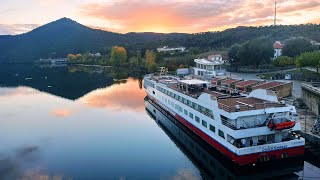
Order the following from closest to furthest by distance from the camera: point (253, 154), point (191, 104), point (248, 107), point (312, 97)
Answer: point (253, 154) < point (248, 107) < point (191, 104) < point (312, 97)

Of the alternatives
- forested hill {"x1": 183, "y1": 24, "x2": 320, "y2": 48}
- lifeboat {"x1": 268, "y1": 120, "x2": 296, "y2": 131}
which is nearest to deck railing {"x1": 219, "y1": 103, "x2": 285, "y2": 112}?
lifeboat {"x1": 268, "y1": 120, "x2": 296, "y2": 131}

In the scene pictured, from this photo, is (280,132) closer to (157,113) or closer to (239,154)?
(239,154)

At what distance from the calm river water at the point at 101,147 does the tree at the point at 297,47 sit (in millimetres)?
34950

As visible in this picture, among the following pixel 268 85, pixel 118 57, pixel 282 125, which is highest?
pixel 118 57

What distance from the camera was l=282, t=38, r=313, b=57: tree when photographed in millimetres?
62781

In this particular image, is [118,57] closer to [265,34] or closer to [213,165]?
[265,34]

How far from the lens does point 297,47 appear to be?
6369 centimetres

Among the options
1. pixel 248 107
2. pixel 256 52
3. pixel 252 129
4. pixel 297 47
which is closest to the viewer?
pixel 252 129

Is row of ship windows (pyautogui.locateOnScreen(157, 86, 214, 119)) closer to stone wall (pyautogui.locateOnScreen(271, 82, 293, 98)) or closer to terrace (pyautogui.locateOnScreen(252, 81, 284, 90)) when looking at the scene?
terrace (pyautogui.locateOnScreen(252, 81, 284, 90))

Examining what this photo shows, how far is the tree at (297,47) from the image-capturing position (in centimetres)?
6278

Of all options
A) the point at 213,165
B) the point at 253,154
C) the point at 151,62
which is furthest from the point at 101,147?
the point at 151,62

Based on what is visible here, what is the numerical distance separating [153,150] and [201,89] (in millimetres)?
10208

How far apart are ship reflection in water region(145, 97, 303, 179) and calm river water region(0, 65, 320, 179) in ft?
0.21

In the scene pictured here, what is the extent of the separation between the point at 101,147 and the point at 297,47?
2001 inches
